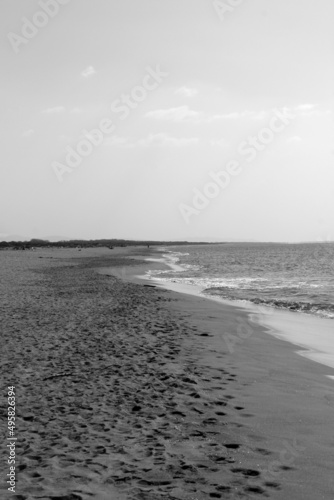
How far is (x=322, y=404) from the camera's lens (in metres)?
8.26

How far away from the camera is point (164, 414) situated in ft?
25.2

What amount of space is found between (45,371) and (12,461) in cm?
435

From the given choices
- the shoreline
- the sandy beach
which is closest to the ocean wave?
the shoreline

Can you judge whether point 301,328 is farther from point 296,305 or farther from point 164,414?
point 164,414

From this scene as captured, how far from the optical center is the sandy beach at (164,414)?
542 cm

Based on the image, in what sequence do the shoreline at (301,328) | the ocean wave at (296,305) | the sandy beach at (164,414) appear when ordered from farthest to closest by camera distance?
the ocean wave at (296,305), the shoreline at (301,328), the sandy beach at (164,414)

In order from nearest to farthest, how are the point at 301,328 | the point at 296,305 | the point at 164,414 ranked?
1. the point at 164,414
2. the point at 301,328
3. the point at 296,305

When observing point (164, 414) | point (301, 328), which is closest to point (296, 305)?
point (301, 328)

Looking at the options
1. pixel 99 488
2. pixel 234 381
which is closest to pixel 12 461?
pixel 99 488

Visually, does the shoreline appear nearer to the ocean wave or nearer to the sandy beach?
the sandy beach

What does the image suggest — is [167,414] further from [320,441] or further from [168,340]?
[168,340]

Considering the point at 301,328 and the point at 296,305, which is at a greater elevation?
the point at 296,305

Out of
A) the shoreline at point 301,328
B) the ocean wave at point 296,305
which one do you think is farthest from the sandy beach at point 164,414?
the ocean wave at point 296,305

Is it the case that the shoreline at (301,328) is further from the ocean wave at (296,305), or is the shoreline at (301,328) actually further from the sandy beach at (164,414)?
the ocean wave at (296,305)
